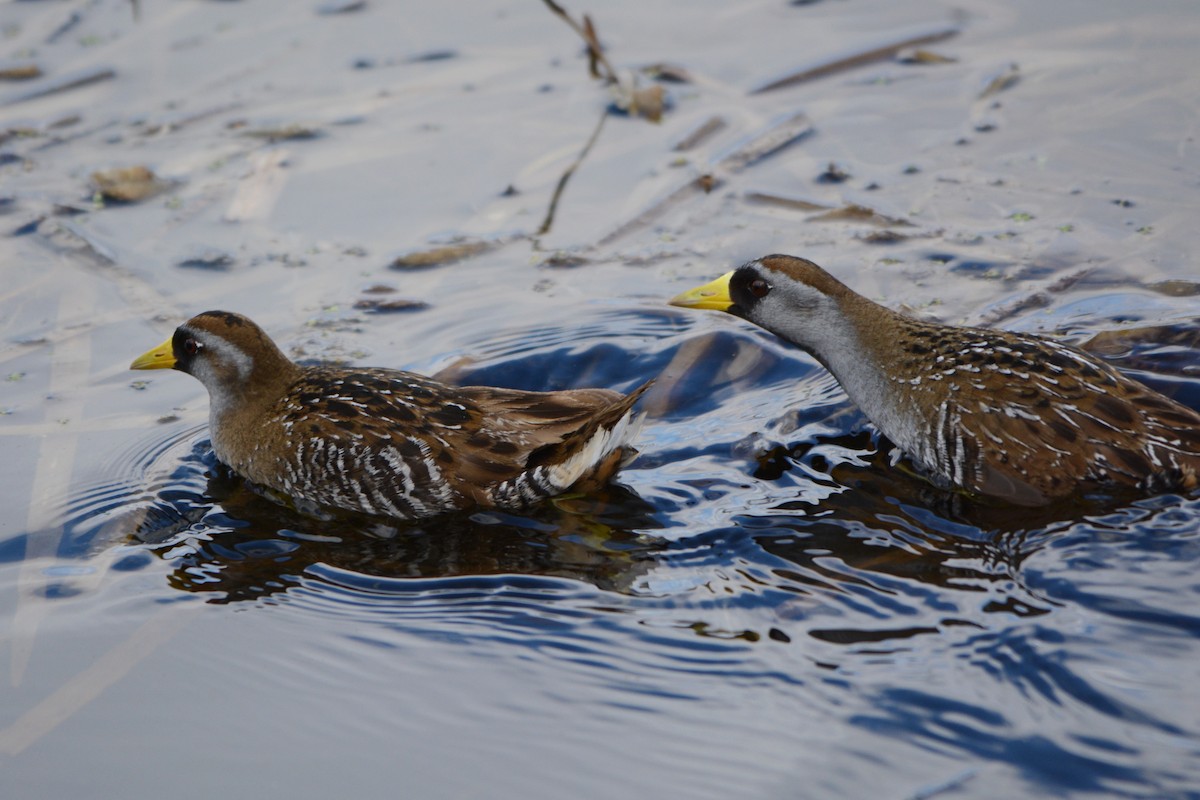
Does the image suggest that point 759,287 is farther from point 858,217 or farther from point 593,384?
point 858,217

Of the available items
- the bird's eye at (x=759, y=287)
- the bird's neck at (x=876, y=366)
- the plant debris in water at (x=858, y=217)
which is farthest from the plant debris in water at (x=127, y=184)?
the bird's neck at (x=876, y=366)

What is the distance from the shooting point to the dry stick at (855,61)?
29.0 feet

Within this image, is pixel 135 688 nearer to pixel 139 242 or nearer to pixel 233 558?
pixel 233 558

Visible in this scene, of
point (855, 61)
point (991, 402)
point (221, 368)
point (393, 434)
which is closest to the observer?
point (991, 402)

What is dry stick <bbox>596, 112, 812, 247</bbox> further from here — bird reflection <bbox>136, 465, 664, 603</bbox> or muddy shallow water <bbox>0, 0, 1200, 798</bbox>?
bird reflection <bbox>136, 465, 664, 603</bbox>

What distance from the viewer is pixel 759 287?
19.0 ft

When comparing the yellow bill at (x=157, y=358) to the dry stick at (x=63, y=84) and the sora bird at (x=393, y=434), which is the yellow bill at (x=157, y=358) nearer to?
the sora bird at (x=393, y=434)

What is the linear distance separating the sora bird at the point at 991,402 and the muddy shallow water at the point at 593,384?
0.55 feet

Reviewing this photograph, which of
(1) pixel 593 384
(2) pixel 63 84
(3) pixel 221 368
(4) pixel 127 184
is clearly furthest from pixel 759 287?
(2) pixel 63 84

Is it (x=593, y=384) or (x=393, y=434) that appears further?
(x=593, y=384)

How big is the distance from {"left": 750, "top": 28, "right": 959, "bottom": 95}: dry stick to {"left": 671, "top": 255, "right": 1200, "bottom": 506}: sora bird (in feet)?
11.2

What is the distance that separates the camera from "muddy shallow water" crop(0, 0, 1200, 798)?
3945 millimetres

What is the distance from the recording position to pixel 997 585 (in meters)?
4.50

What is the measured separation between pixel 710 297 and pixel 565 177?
7.91 ft
